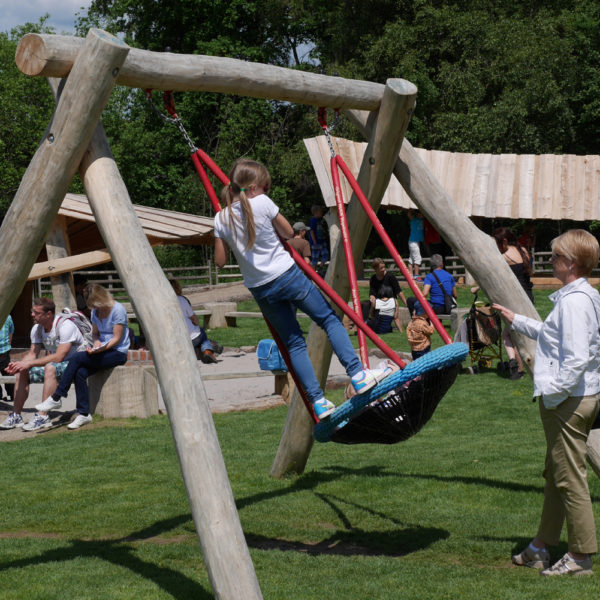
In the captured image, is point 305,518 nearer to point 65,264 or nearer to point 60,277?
point 65,264

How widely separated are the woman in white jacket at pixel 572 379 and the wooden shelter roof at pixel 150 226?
8627 millimetres

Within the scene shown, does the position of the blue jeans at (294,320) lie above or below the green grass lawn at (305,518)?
above

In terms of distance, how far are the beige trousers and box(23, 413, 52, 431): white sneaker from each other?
23.6 feet

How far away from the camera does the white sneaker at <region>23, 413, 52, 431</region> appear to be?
1047 cm

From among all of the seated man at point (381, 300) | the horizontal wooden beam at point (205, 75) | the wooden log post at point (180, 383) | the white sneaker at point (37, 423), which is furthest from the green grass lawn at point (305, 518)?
the seated man at point (381, 300)

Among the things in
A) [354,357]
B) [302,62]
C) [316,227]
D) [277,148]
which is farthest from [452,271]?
[354,357]

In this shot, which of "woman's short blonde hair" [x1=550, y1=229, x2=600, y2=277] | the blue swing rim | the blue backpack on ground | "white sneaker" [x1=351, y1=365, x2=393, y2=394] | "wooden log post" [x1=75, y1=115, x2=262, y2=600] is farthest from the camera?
the blue backpack on ground

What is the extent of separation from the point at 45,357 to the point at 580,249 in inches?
289

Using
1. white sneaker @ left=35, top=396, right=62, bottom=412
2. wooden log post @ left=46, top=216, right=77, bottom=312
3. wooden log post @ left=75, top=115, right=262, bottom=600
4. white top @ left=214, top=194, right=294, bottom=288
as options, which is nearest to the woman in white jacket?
white top @ left=214, top=194, right=294, bottom=288

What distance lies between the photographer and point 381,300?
16.2 m

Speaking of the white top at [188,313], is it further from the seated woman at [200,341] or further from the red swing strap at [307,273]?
the red swing strap at [307,273]

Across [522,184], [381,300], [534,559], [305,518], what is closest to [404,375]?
[534,559]

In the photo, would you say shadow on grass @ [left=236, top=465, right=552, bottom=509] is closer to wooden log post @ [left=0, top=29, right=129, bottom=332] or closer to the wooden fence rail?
wooden log post @ [left=0, top=29, right=129, bottom=332]

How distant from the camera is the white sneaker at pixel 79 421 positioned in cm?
1040
